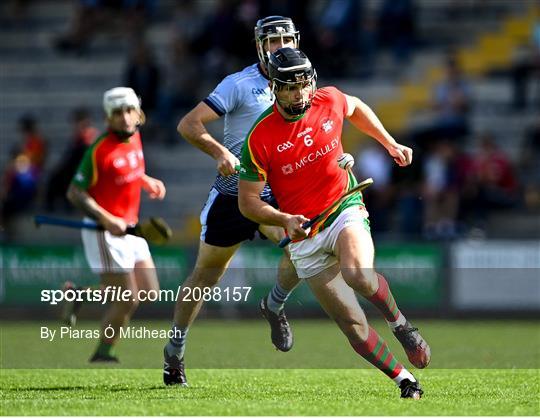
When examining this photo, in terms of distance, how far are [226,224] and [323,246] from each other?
1.39 metres

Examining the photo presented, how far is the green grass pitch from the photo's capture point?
7996mm

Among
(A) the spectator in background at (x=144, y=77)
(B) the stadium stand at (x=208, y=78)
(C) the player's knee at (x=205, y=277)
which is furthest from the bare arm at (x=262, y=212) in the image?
(A) the spectator in background at (x=144, y=77)

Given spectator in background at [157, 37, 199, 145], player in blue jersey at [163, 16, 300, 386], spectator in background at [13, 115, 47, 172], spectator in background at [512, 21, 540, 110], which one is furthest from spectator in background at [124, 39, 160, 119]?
player in blue jersey at [163, 16, 300, 386]

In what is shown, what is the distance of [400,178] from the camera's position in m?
19.0

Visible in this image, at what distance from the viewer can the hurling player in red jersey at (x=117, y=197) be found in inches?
435

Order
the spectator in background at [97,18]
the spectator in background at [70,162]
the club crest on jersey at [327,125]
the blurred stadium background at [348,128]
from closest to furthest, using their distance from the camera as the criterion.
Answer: the club crest on jersey at [327,125] < the blurred stadium background at [348,128] < the spectator in background at [70,162] < the spectator in background at [97,18]

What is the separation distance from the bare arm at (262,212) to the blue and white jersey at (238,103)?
114 centimetres

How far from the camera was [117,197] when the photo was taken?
11.3 metres

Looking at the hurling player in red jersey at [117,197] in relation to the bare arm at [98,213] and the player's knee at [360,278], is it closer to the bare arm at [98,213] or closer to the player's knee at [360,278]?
the bare arm at [98,213]

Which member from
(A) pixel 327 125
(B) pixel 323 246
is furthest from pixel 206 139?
(B) pixel 323 246

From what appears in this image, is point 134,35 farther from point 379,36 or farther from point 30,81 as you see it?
point 379,36

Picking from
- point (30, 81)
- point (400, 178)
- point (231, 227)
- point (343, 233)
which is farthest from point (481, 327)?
point (30, 81)

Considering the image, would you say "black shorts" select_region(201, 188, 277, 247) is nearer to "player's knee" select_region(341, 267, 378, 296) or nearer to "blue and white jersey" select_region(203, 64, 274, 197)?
"blue and white jersey" select_region(203, 64, 274, 197)

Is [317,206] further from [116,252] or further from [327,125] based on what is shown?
[116,252]
